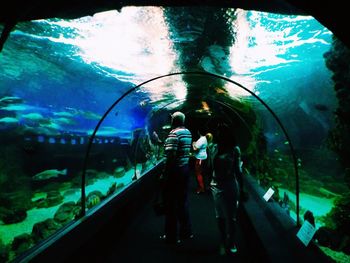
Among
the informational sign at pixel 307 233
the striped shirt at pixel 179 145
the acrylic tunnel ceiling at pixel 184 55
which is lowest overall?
the informational sign at pixel 307 233

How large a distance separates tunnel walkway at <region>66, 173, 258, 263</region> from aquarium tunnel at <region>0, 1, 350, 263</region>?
0.11 feet

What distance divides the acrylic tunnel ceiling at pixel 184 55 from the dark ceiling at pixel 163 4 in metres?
1.29

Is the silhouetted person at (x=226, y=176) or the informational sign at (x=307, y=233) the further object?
the silhouetted person at (x=226, y=176)

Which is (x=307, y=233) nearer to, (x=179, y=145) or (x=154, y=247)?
(x=179, y=145)

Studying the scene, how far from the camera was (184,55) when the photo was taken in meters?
6.98

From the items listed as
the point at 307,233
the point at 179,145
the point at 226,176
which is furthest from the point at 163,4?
the point at 307,233

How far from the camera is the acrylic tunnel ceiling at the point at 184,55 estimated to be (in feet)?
16.7

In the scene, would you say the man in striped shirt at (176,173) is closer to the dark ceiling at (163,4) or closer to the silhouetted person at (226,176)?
the silhouetted person at (226,176)

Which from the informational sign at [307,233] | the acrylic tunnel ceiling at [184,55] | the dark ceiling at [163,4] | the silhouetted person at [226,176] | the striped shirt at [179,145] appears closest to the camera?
the dark ceiling at [163,4]

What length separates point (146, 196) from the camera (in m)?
8.93

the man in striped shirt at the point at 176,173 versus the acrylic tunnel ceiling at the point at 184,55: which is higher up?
the acrylic tunnel ceiling at the point at 184,55

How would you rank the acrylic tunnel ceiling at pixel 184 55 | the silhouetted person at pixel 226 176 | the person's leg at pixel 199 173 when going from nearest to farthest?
the silhouetted person at pixel 226 176
the acrylic tunnel ceiling at pixel 184 55
the person's leg at pixel 199 173

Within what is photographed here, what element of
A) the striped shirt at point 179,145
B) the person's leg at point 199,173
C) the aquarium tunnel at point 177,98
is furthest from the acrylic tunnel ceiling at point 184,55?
the person's leg at point 199,173

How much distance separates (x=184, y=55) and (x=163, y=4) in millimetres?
3972
